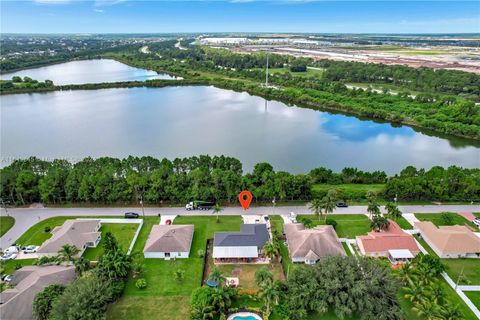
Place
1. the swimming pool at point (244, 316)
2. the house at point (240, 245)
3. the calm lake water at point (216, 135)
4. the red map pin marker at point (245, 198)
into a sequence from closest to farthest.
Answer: the swimming pool at point (244, 316), the house at point (240, 245), the red map pin marker at point (245, 198), the calm lake water at point (216, 135)

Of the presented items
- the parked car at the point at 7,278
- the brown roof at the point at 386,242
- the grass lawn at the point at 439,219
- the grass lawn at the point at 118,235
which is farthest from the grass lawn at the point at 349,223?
the parked car at the point at 7,278

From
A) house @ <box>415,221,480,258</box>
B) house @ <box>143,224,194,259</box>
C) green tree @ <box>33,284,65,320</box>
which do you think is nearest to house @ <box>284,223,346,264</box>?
house @ <box>415,221,480,258</box>

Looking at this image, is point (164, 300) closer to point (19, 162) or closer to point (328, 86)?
point (19, 162)

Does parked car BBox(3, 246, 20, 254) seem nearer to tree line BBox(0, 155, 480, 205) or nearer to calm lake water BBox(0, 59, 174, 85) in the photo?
tree line BBox(0, 155, 480, 205)

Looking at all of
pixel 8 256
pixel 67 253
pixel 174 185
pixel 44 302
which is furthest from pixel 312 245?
pixel 8 256

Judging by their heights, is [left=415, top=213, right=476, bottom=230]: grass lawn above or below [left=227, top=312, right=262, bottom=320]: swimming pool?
above

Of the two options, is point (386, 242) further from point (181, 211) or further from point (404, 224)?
point (181, 211)

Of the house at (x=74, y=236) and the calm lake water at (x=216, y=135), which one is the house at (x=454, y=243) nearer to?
the calm lake water at (x=216, y=135)

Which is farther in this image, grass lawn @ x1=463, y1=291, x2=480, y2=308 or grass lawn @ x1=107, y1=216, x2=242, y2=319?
grass lawn @ x1=463, y1=291, x2=480, y2=308
